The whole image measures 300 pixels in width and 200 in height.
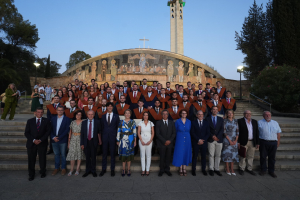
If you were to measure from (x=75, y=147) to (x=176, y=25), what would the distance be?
41.9 meters

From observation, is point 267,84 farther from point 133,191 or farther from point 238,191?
point 133,191

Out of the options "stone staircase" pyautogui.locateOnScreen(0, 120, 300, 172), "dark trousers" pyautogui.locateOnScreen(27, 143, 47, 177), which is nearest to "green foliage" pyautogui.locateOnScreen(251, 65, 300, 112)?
"stone staircase" pyautogui.locateOnScreen(0, 120, 300, 172)

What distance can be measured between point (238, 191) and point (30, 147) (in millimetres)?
5088

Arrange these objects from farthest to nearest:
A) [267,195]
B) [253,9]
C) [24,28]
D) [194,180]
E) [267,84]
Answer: [24,28]
[253,9]
[267,84]
[194,180]
[267,195]

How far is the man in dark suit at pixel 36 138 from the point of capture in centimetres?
409

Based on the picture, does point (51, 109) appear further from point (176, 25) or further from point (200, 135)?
point (176, 25)

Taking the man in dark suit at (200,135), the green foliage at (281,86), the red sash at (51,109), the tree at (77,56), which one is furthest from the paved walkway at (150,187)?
the tree at (77,56)

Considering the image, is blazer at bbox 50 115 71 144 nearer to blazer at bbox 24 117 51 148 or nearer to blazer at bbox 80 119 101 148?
blazer at bbox 24 117 51 148

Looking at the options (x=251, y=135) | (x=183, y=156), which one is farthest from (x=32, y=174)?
(x=251, y=135)

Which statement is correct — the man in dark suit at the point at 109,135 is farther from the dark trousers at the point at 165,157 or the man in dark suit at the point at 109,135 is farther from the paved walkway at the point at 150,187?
the dark trousers at the point at 165,157

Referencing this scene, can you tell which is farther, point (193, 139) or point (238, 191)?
point (193, 139)

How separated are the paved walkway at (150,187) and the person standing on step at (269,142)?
26 centimetres

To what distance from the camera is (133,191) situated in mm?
3539

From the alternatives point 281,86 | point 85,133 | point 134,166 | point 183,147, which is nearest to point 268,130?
point 183,147
